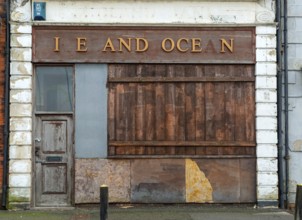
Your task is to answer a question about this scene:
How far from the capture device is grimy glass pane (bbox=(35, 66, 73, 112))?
10539 millimetres

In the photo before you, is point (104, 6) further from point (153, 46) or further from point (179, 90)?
point (179, 90)

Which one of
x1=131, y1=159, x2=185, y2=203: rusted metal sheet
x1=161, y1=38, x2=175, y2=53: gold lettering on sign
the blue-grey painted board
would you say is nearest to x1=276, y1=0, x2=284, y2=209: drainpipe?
x1=131, y1=159, x2=185, y2=203: rusted metal sheet

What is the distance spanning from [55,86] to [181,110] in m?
2.78

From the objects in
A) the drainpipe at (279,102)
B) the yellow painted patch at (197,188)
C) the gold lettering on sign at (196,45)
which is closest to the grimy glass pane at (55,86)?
the gold lettering on sign at (196,45)

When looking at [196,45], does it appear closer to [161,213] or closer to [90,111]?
[90,111]

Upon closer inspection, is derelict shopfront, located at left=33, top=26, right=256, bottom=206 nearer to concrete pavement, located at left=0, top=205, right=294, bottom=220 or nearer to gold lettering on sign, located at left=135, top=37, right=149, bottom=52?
gold lettering on sign, located at left=135, top=37, right=149, bottom=52

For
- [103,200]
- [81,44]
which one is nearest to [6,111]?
[81,44]

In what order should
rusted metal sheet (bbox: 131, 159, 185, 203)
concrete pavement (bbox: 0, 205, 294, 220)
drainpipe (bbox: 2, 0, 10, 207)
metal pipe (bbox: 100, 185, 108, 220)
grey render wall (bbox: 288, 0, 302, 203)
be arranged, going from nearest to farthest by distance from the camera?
metal pipe (bbox: 100, 185, 108, 220)
concrete pavement (bbox: 0, 205, 294, 220)
drainpipe (bbox: 2, 0, 10, 207)
rusted metal sheet (bbox: 131, 159, 185, 203)
grey render wall (bbox: 288, 0, 302, 203)

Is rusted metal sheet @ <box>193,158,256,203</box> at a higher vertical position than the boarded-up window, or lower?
lower

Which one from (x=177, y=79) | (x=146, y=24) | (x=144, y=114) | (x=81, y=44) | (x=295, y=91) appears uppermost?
(x=146, y=24)

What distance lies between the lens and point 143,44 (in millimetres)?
10555

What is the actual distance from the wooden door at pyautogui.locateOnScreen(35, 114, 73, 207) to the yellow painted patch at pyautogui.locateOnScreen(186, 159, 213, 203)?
8.24 feet

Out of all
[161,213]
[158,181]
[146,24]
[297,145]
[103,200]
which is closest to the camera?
[103,200]

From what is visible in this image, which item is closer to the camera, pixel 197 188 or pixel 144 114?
pixel 197 188
